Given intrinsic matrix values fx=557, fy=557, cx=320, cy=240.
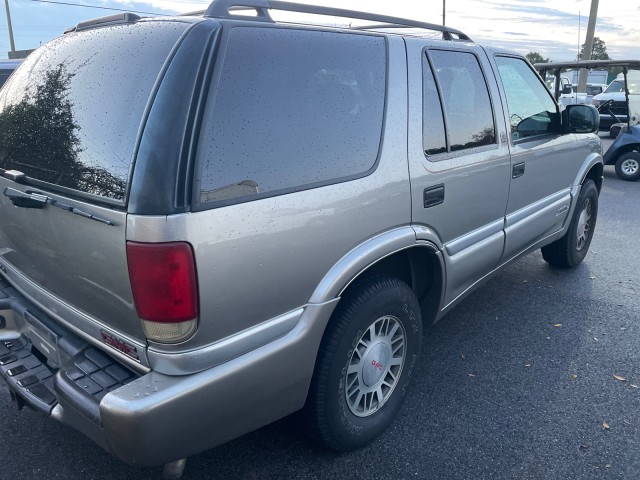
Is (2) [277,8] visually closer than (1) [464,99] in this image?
Yes

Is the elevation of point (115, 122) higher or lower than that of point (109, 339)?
higher

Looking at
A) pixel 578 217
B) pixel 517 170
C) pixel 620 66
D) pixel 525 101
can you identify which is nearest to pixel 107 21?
pixel 517 170

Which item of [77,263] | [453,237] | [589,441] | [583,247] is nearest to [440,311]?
[453,237]

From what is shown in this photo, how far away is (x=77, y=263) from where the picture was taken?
2096 mm

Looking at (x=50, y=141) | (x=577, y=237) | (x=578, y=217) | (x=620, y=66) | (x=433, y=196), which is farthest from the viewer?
(x=620, y=66)

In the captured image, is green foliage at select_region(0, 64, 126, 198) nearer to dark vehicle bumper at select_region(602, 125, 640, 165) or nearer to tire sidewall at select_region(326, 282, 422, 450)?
tire sidewall at select_region(326, 282, 422, 450)

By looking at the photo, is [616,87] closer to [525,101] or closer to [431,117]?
[525,101]

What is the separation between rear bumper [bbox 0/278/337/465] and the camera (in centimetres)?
186

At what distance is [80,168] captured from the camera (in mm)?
2074

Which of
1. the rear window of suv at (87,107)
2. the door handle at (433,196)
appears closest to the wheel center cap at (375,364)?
the door handle at (433,196)

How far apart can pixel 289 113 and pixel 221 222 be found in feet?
1.84

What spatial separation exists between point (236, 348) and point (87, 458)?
3.98 feet

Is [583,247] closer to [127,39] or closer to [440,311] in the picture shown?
[440,311]

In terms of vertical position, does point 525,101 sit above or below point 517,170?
above
